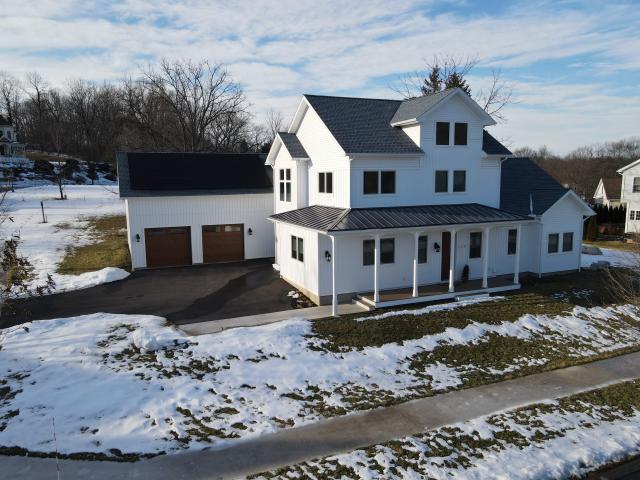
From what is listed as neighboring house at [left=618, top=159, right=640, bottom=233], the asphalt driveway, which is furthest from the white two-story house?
neighboring house at [left=618, top=159, right=640, bottom=233]

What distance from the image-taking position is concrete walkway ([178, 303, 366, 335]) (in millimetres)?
13977

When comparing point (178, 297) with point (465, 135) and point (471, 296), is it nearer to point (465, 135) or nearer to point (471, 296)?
point (471, 296)

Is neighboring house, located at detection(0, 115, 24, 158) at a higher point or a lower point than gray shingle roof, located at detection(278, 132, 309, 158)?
higher

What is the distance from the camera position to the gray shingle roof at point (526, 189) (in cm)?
2039

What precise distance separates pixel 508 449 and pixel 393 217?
9573 millimetres

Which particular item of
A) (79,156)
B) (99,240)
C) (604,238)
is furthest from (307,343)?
(79,156)

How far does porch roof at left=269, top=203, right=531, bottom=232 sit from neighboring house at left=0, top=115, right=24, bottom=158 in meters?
62.5

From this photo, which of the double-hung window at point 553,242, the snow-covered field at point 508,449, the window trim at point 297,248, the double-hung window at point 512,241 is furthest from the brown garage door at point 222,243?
the snow-covered field at point 508,449

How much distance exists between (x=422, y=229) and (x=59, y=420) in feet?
40.0

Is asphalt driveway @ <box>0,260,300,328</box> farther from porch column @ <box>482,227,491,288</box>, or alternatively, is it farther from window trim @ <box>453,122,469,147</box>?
window trim @ <box>453,122,469,147</box>

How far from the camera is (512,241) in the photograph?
20.0 metres

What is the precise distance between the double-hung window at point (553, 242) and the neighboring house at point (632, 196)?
774 inches

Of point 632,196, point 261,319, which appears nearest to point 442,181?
point 261,319

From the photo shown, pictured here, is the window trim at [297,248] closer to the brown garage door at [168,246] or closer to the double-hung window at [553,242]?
the brown garage door at [168,246]
